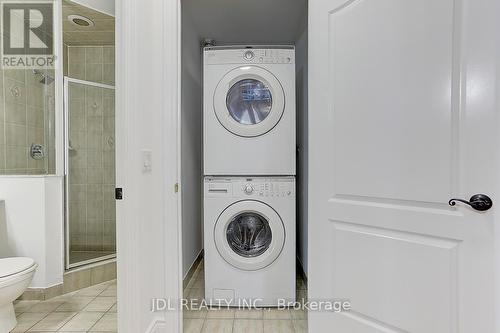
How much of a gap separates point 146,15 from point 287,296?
2.03 m

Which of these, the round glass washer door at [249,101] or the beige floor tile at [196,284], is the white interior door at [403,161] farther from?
the beige floor tile at [196,284]

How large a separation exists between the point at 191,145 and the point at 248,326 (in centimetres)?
162

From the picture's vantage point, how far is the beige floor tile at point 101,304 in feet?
6.55

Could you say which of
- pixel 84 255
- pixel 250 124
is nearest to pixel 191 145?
pixel 250 124

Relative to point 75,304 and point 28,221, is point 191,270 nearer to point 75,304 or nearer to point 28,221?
point 75,304

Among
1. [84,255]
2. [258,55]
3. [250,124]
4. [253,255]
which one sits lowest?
[84,255]

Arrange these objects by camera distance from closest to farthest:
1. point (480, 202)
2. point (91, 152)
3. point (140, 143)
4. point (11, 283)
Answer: point (480, 202), point (140, 143), point (11, 283), point (91, 152)

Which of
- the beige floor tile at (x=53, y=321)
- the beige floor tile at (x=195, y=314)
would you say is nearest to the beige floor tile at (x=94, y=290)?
the beige floor tile at (x=53, y=321)

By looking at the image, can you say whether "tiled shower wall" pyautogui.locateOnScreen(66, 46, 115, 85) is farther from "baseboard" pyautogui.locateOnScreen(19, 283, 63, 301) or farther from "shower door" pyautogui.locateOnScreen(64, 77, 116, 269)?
"baseboard" pyautogui.locateOnScreen(19, 283, 63, 301)

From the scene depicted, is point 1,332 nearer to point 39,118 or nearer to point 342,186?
point 39,118

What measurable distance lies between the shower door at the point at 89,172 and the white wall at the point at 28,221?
0.24 meters

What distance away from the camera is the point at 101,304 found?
6.77ft

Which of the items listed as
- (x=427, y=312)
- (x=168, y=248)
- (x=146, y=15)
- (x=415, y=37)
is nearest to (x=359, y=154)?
(x=415, y=37)

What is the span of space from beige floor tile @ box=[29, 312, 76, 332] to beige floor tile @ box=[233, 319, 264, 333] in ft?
3.84
